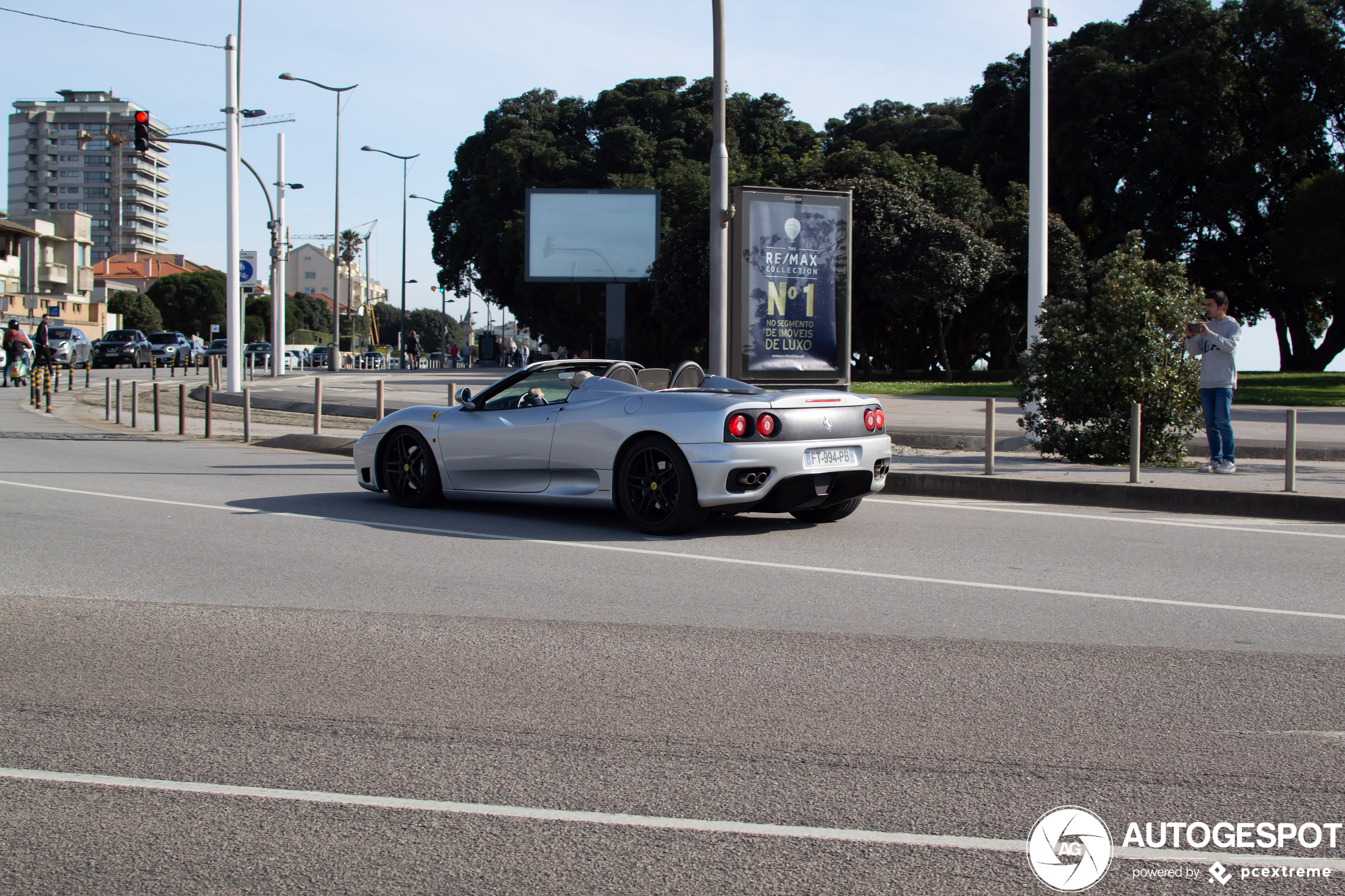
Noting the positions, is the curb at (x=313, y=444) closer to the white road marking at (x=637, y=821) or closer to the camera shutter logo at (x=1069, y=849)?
the white road marking at (x=637, y=821)

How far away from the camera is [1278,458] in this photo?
1595 centimetres

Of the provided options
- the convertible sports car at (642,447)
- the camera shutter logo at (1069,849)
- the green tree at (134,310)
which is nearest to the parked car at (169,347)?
the convertible sports car at (642,447)

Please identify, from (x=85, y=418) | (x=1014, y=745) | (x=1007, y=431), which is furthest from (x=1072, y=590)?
(x=85, y=418)

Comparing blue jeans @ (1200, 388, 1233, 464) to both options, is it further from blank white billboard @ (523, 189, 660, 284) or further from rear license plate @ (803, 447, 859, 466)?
blank white billboard @ (523, 189, 660, 284)

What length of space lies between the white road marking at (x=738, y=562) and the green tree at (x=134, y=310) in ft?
360

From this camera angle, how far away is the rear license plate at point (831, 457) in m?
8.57

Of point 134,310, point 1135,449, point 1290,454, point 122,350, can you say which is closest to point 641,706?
point 1135,449

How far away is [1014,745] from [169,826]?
2.65 m

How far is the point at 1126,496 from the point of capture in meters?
11.2

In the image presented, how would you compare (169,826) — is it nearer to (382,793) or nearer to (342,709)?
(382,793)

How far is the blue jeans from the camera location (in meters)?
12.5

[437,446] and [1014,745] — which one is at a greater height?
[437,446]

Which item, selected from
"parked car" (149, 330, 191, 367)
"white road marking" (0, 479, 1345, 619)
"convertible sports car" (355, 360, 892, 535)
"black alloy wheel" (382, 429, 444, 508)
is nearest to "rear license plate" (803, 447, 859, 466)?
"convertible sports car" (355, 360, 892, 535)

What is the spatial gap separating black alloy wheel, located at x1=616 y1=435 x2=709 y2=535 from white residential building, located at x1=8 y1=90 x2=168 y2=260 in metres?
185
